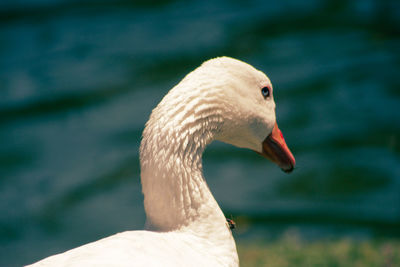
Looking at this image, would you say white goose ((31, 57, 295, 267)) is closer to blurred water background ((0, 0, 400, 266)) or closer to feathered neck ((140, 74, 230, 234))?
feathered neck ((140, 74, 230, 234))

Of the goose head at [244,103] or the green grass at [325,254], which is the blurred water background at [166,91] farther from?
the goose head at [244,103]

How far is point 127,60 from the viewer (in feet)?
30.9

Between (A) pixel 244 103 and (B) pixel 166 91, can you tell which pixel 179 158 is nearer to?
(A) pixel 244 103

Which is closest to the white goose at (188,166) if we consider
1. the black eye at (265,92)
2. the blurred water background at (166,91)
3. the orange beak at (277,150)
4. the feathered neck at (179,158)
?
the feathered neck at (179,158)

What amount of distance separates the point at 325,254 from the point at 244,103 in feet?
8.93

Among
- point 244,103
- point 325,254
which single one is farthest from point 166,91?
point 244,103

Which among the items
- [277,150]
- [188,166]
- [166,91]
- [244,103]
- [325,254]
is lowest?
[325,254]

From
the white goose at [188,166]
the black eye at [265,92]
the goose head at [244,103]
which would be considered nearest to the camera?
the white goose at [188,166]

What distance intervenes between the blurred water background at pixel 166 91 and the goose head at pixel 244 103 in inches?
148

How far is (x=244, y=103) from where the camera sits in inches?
94.9

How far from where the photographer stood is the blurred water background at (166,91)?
691 cm

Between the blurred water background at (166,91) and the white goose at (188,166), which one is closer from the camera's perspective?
the white goose at (188,166)

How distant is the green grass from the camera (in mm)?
4395

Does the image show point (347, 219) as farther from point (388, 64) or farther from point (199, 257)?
point (199, 257)
